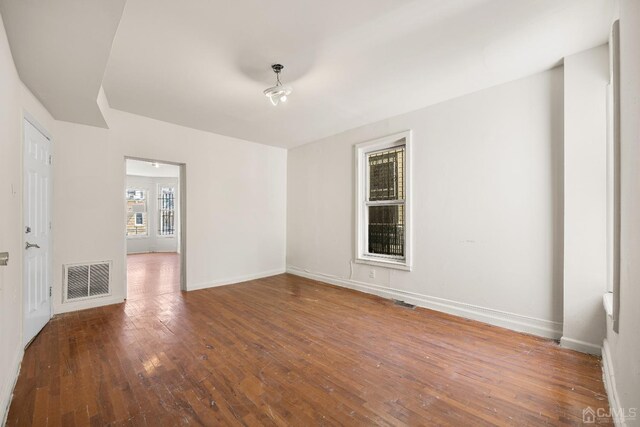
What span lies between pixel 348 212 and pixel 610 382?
137 inches

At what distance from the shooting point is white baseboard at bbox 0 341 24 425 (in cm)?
170

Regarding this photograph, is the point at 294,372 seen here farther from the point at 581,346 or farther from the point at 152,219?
the point at 152,219

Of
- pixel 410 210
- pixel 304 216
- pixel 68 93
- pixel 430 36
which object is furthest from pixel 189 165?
pixel 430 36

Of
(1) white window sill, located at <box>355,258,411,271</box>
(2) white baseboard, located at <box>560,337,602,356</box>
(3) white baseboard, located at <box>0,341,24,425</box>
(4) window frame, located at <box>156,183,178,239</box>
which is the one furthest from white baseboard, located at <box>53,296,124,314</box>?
(4) window frame, located at <box>156,183,178,239</box>

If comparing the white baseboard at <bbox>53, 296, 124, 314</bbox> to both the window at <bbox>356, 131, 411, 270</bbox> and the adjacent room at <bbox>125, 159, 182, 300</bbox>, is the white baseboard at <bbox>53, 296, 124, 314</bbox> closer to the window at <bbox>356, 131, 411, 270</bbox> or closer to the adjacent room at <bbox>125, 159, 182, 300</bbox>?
the window at <bbox>356, 131, 411, 270</bbox>

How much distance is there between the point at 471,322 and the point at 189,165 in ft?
15.2

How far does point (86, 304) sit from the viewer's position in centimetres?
369

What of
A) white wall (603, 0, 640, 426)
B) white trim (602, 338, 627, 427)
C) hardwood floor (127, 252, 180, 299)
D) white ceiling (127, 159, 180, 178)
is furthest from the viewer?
white ceiling (127, 159, 180, 178)

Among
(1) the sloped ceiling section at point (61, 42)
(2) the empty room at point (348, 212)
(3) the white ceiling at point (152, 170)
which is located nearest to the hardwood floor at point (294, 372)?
(2) the empty room at point (348, 212)

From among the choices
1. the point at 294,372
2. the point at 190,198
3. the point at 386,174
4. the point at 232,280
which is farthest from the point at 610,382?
the point at 190,198

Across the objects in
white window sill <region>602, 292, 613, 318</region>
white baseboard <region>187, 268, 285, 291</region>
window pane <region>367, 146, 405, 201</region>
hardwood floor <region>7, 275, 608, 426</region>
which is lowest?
hardwood floor <region>7, 275, 608, 426</region>

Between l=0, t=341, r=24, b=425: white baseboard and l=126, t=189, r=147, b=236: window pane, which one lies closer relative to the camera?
l=0, t=341, r=24, b=425: white baseboard

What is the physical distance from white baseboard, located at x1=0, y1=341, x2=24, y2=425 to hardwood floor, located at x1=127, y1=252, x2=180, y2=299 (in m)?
1.94

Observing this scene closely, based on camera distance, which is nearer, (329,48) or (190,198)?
(329,48)
